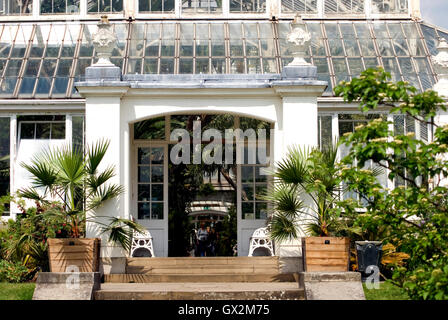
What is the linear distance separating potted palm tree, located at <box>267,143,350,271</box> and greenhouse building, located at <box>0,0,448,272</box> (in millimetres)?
679

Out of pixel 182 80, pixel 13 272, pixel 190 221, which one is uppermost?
pixel 182 80

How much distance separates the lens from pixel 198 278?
12.6m

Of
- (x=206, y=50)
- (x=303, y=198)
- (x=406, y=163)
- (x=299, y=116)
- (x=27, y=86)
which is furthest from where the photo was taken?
(x=206, y=50)

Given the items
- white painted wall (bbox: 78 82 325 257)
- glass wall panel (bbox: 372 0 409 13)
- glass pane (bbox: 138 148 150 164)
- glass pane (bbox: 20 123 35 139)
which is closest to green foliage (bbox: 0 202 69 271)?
white painted wall (bbox: 78 82 325 257)

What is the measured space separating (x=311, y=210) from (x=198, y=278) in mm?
2212

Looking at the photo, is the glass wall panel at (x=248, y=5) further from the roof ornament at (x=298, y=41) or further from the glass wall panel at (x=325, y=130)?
the roof ornament at (x=298, y=41)

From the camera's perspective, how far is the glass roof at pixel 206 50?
16.2m

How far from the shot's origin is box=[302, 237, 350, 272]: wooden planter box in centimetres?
1160

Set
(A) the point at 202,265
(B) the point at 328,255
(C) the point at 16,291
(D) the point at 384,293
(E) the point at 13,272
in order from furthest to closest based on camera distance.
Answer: (A) the point at 202,265 → (E) the point at 13,272 → (B) the point at 328,255 → (C) the point at 16,291 → (D) the point at 384,293

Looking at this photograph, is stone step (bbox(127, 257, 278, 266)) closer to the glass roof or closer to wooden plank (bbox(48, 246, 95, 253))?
wooden plank (bbox(48, 246, 95, 253))

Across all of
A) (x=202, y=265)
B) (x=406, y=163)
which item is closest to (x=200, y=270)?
(x=202, y=265)

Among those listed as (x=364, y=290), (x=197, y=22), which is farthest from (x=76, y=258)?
(x=197, y=22)

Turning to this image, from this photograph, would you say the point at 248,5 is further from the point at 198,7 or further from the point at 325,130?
the point at 325,130

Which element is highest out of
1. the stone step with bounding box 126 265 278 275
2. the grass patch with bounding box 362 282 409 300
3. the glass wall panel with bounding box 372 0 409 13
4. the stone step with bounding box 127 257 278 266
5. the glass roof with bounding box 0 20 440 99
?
the glass wall panel with bounding box 372 0 409 13
